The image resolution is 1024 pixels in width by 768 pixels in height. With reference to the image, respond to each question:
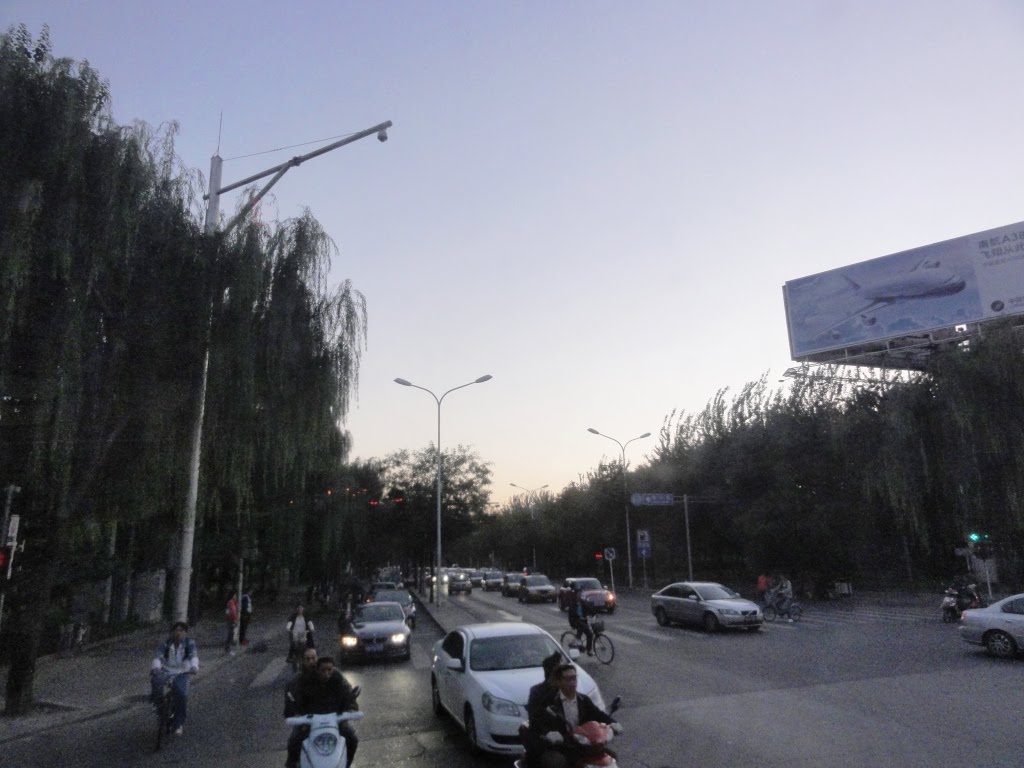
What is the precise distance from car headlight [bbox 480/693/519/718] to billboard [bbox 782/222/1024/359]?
38.1 metres

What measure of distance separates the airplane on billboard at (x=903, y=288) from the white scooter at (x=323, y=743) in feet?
136

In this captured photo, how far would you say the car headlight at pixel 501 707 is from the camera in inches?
332

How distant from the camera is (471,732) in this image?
8.81m

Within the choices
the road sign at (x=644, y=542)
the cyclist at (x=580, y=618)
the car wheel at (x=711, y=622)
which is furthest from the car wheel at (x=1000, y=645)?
the road sign at (x=644, y=542)

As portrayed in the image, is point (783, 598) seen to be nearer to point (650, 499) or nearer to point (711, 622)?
A: point (711, 622)

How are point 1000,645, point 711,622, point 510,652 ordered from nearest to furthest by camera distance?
1. point 510,652
2. point 1000,645
3. point 711,622

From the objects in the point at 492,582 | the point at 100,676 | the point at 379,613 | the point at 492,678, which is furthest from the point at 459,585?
the point at 492,678

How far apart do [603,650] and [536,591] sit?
2637 centimetres

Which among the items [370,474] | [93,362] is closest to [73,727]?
[93,362]

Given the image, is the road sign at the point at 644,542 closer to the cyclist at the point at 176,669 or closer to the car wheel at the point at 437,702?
the car wheel at the point at 437,702

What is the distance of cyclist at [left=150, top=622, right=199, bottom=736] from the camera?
399 inches

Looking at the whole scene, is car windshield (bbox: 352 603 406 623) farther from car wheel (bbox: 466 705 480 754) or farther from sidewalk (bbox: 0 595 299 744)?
car wheel (bbox: 466 705 480 754)

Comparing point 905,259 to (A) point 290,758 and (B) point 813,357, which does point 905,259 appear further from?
(A) point 290,758

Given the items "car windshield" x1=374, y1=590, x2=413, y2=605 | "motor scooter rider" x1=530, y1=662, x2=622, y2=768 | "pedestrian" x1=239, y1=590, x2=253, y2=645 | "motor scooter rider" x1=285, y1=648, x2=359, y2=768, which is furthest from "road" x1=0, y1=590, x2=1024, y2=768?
"car windshield" x1=374, y1=590, x2=413, y2=605
